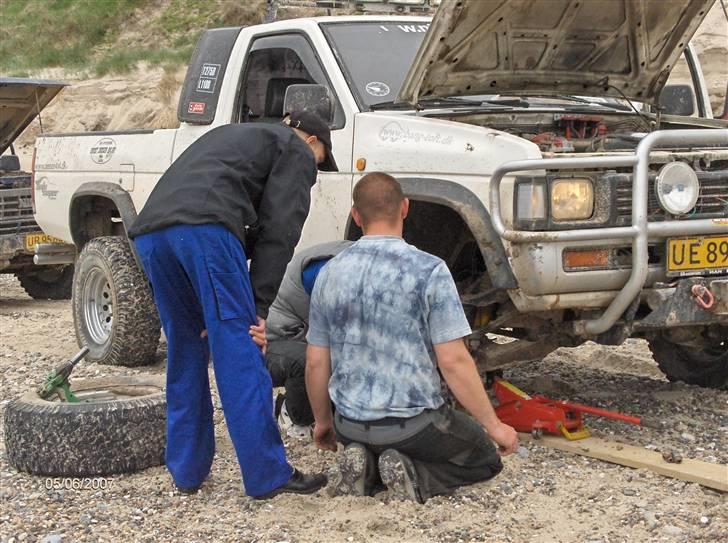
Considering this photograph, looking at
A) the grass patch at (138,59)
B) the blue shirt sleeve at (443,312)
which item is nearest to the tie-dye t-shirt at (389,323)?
the blue shirt sleeve at (443,312)

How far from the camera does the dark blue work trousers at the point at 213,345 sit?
13.6ft

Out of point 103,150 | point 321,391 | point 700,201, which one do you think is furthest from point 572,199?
point 103,150

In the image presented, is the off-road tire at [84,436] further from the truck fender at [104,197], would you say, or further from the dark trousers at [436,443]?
the truck fender at [104,197]

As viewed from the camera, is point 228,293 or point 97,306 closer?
point 228,293

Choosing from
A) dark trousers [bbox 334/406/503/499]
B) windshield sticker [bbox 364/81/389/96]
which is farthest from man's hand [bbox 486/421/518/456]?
windshield sticker [bbox 364/81/389/96]

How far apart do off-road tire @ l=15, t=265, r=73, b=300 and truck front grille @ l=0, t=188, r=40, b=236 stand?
64cm

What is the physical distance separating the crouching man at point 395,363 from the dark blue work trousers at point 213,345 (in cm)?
27

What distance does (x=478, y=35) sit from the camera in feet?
17.5

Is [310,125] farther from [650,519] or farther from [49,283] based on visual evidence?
[49,283]

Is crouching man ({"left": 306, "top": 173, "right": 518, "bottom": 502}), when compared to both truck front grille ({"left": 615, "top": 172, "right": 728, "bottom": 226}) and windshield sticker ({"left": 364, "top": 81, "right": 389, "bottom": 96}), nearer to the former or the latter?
truck front grille ({"left": 615, "top": 172, "right": 728, "bottom": 226})

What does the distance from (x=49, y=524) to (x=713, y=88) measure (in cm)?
1268

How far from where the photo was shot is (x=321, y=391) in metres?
4.39

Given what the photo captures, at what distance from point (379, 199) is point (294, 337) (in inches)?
46.2

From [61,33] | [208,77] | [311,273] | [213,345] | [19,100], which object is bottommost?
[213,345]
